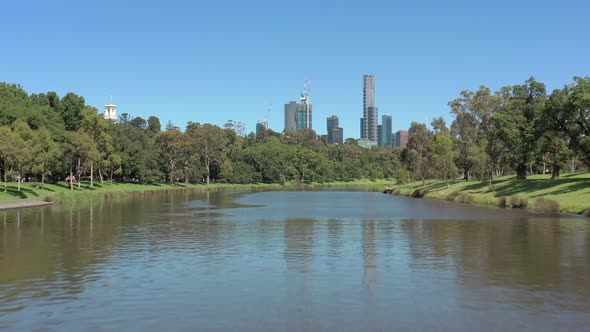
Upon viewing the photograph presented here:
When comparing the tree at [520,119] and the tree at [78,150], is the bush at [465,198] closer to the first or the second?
the tree at [520,119]

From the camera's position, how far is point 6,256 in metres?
29.5

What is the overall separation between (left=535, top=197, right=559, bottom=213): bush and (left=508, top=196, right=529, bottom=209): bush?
243cm

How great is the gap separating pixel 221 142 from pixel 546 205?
13581cm

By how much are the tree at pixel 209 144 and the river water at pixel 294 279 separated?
140452 millimetres

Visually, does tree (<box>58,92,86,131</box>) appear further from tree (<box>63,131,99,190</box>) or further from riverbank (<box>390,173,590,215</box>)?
riverbank (<box>390,173,590,215</box>)

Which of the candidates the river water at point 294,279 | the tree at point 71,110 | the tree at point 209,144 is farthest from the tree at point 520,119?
the tree at point 209,144

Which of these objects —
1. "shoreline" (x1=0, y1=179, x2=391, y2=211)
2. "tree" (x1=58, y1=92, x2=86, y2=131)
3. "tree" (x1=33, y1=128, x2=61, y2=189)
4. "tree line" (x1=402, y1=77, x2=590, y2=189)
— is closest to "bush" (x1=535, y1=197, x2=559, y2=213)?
"tree line" (x1=402, y1=77, x2=590, y2=189)

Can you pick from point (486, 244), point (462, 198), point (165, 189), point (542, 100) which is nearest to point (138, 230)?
point (486, 244)

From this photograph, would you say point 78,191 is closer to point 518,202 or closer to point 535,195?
point 518,202

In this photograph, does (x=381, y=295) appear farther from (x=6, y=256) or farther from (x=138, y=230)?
(x=138, y=230)

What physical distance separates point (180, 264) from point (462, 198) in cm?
7082

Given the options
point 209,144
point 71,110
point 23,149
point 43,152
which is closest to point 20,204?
point 23,149

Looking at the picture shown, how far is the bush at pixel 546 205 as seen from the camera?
6293cm

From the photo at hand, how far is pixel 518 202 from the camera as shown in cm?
7119
